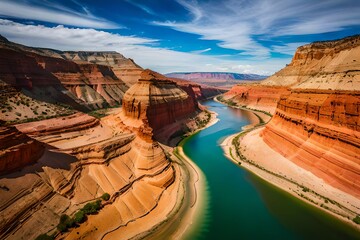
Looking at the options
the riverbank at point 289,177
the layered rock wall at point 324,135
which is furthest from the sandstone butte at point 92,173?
the layered rock wall at point 324,135

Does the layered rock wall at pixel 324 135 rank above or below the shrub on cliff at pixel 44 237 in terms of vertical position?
above

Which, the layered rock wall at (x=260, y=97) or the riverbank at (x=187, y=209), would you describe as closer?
the riverbank at (x=187, y=209)

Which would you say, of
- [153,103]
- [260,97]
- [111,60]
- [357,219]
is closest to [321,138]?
[357,219]

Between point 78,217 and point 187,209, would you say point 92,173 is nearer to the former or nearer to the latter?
point 78,217

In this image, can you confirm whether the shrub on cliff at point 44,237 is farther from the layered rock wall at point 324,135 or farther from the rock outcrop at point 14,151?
the layered rock wall at point 324,135

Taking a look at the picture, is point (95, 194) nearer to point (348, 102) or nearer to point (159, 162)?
point (159, 162)

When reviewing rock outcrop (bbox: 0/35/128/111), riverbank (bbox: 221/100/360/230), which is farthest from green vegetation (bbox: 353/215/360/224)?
rock outcrop (bbox: 0/35/128/111)

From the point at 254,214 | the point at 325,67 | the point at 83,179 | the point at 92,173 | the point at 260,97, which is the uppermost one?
the point at 325,67
